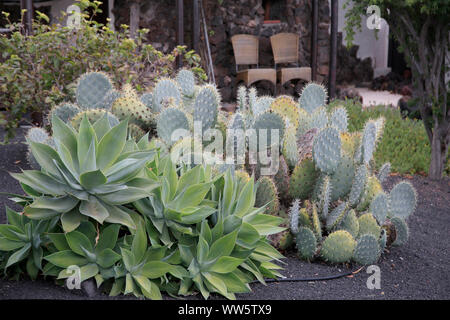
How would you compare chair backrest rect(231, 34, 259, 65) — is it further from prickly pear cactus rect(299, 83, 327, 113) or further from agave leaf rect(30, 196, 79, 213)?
agave leaf rect(30, 196, 79, 213)

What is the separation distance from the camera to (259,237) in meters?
2.48

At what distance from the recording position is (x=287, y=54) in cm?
949

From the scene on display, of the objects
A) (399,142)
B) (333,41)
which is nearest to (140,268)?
(399,142)

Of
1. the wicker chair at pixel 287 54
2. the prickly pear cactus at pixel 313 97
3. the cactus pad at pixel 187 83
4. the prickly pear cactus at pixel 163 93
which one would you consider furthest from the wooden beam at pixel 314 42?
the prickly pear cactus at pixel 163 93

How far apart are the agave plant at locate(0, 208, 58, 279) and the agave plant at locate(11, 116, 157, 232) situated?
0.17 meters

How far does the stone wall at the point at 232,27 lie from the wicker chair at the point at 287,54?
0.36 meters

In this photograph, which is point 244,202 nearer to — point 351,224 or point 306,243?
point 306,243

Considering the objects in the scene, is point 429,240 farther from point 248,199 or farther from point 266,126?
point 248,199

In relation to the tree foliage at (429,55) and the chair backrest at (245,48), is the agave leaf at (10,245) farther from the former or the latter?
the chair backrest at (245,48)

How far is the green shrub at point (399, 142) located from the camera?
5.80 metres

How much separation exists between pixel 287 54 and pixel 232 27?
1.06m

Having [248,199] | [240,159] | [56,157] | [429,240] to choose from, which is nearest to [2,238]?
Answer: [56,157]

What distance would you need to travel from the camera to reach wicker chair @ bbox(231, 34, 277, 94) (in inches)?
352

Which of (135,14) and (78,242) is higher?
(135,14)
